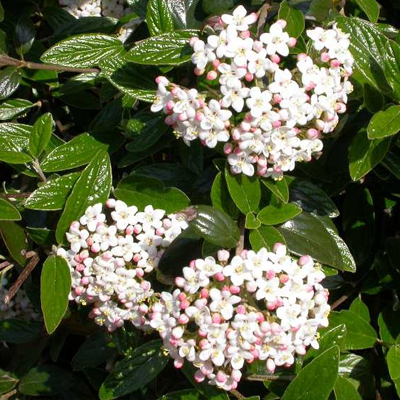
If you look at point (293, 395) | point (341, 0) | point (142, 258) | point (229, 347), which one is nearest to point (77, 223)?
point (142, 258)

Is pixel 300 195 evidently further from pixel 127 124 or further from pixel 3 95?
pixel 3 95

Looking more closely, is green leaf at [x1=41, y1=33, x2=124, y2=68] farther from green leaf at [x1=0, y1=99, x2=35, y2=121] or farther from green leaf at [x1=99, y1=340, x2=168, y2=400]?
green leaf at [x1=99, y1=340, x2=168, y2=400]

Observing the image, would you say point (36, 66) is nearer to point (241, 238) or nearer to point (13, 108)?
point (13, 108)

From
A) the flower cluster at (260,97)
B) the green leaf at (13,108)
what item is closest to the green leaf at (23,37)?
the green leaf at (13,108)

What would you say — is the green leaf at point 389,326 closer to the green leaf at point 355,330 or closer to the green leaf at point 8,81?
the green leaf at point 355,330

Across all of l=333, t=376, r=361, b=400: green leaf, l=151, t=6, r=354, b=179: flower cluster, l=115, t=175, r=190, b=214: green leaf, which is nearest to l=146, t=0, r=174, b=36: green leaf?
l=151, t=6, r=354, b=179: flower cluster

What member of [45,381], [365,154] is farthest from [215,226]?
[45,381]
